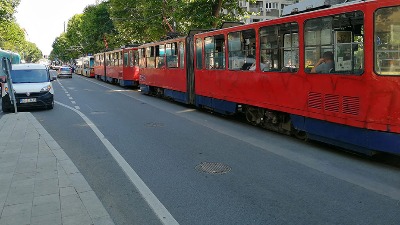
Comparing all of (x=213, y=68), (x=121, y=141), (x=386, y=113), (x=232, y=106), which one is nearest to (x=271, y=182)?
(x=386, y=113)

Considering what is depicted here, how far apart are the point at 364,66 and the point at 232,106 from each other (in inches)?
219

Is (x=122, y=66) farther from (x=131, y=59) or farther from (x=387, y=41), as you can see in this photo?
(x=387, y=41)

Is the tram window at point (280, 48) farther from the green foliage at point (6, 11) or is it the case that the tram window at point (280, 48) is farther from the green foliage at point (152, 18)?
the green foliage at point (6, 11)


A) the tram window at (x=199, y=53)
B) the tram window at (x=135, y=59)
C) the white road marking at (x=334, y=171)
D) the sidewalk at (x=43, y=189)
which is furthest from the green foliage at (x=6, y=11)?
the white road marking at (x=334, y=171)

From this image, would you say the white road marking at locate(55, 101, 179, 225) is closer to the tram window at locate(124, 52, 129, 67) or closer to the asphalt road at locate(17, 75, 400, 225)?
the asphalt road at locate(17, 75, 400, 225)

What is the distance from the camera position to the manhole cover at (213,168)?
6656 mm

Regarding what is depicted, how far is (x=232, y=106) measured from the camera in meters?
12.2

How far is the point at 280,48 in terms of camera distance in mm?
9352

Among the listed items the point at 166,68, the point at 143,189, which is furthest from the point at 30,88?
the point at 143,189

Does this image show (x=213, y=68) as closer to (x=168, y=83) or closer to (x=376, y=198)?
(x=168, y=83)

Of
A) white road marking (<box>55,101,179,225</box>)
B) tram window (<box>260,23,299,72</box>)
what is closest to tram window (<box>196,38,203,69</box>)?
tram window (<box>260,23,299,72</box>)

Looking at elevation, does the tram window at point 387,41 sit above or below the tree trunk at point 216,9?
below

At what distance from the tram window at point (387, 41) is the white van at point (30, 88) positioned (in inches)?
508

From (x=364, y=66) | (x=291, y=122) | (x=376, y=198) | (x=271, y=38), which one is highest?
(x=271, y=38)
